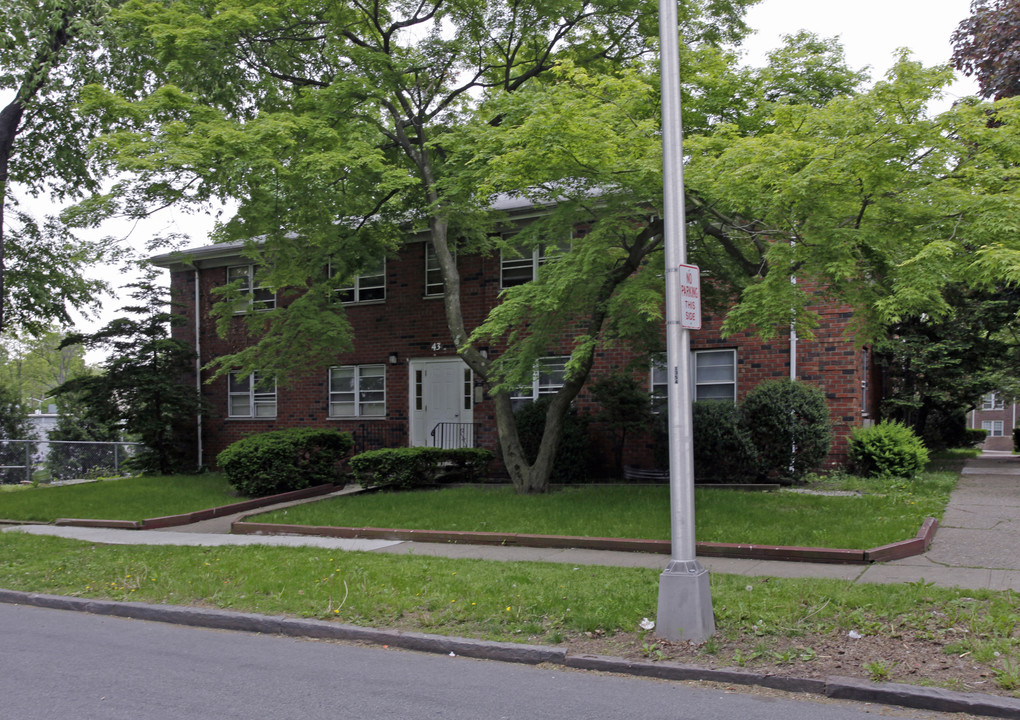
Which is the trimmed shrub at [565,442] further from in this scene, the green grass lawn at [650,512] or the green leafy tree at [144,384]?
the green leafy tree at [144,384]

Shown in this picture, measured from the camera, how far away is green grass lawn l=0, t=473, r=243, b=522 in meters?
14.7

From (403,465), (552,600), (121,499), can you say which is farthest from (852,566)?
(121,499)

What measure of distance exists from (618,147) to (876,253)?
3204 mm

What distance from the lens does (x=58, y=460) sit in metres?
23.2

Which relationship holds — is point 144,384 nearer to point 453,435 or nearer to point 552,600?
point 453,435

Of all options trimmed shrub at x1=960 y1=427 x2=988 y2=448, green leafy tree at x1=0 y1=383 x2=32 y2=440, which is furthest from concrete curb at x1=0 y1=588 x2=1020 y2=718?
trimmed shrub at x1=960 y1=427 x2=988 y2=448

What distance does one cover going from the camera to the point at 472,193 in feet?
44.8

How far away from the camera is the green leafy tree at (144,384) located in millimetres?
20984

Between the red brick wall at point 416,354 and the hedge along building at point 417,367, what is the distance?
27mm

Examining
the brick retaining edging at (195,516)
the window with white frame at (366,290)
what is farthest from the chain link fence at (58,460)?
the brick retaining edging at (195,516)

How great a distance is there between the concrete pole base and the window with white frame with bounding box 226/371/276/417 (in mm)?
17576

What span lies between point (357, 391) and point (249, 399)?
3.88m

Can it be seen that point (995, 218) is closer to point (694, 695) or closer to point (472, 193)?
point (694, 695)

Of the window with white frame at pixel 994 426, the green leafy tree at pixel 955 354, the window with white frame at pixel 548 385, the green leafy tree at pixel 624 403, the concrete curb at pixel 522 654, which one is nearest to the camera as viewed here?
the concrete curb at pixel 522 654
